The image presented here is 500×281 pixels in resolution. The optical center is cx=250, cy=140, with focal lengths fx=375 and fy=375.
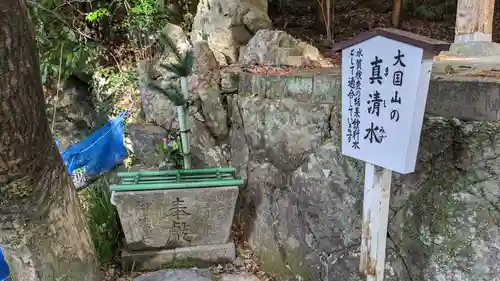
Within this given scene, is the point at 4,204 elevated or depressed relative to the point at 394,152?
depressed

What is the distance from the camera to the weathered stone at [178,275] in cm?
296

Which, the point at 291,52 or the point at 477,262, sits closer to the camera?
the point at 477,262

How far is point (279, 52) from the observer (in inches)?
146

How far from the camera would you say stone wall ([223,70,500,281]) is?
166 centimetres

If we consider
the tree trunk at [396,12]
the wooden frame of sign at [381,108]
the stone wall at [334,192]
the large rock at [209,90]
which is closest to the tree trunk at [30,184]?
the stone wall at [334,192]

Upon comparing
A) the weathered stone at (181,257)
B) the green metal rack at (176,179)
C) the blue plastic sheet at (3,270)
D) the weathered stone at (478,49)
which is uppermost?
the weathered stone at (478,49)

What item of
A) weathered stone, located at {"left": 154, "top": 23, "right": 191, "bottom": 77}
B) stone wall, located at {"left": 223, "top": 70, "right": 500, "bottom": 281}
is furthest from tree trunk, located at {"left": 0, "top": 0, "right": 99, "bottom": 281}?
weathered stone, located at {"left": 154, "top": 23, "right": 191, "bottom": 77}

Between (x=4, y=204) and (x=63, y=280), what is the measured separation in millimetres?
682

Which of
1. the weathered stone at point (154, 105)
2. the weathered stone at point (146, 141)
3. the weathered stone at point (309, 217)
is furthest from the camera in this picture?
the weathered stone at point (154, 105)

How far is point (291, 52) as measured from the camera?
3.74 m

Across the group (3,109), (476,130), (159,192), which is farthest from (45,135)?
(476,130)

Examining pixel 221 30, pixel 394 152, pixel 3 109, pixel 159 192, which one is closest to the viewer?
pixel 394 152

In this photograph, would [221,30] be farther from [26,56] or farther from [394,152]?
[394,152]

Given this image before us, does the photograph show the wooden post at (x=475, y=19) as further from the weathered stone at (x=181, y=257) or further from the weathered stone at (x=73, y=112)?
the weathered stone at (x=73, y=112)
